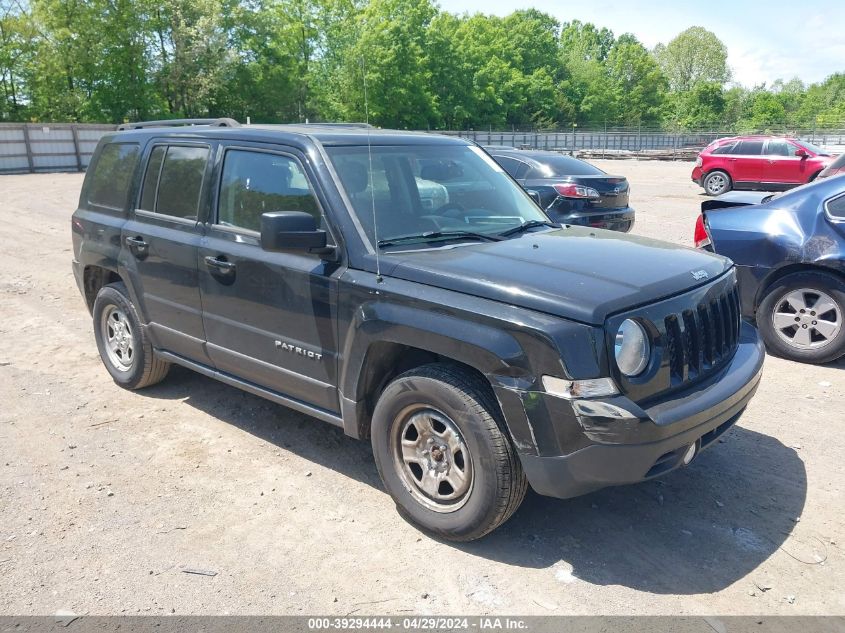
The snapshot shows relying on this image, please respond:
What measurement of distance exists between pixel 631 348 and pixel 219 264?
2522mm

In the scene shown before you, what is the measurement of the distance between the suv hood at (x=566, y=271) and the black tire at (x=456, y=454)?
458mm

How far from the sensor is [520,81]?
7888cm

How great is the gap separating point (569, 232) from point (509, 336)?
4.93 ft

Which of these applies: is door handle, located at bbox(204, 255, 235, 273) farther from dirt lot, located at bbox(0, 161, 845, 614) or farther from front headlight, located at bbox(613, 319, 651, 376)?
front headlight, located at bbox(613, 319, 651, 376)

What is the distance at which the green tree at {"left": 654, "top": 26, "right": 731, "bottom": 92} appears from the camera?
11206cm

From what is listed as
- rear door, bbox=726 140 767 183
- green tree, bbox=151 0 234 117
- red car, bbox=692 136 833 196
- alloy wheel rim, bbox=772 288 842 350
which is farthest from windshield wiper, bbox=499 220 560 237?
green tree, bbox=151 0 234 117

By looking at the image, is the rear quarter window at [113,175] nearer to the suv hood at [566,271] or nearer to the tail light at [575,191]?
the suv hood at [566,271]

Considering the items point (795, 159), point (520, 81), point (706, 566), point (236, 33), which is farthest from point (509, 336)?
point (520, 81)

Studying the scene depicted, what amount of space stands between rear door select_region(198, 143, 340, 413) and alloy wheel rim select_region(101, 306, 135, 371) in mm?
1271

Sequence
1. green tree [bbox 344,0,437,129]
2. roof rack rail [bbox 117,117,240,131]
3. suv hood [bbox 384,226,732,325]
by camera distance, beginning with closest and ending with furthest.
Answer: suv hood [bbox 384,226,732,325] → roof rack rail [bbox 117,117,240,131] → green tree [bbox 344,0,437,129]

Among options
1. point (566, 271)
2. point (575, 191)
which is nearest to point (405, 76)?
point (575, 191)

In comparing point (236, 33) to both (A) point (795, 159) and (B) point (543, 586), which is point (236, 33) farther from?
(B) point (543, 586)

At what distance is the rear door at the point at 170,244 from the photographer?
4.67m

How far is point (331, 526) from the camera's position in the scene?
12.3 ft
